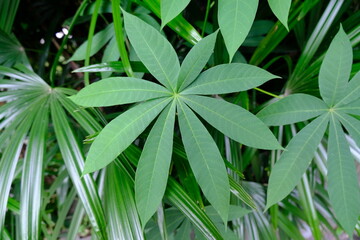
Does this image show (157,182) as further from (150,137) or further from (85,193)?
(85,193)

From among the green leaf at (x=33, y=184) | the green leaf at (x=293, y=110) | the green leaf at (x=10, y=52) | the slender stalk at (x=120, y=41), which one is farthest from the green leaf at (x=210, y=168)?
the green leaf at (x=10, y=52)

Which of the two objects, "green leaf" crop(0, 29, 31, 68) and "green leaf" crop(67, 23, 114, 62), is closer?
"green leaf" crop(67, 23, 114, 62)

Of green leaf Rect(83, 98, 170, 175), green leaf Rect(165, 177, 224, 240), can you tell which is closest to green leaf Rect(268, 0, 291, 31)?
green leaf Rect(83, 98, 170, 175)

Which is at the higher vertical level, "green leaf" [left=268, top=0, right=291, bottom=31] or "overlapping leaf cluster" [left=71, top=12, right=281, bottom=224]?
"green leaf" [left=268, top=0, right=291, bottom=31]

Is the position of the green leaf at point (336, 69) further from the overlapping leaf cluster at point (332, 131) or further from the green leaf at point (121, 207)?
the green leaf at point (121, 207)

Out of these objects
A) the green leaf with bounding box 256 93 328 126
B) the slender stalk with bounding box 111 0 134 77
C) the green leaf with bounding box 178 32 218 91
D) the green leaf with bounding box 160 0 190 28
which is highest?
the slender stalk with bounding box 111 0 134 77

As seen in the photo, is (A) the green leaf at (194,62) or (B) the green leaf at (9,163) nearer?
(A) the green leaf at (194,62)

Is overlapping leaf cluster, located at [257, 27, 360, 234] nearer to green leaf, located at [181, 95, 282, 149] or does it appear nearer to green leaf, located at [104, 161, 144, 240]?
green leaf, located at [181, 95, 282, 149]
